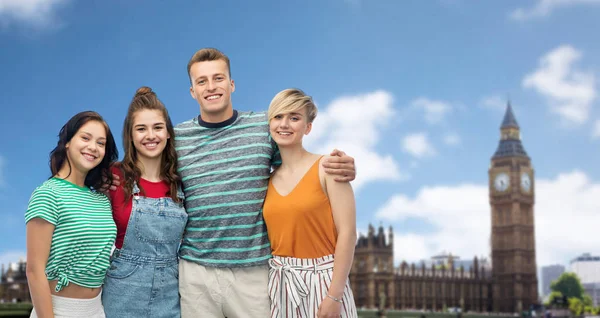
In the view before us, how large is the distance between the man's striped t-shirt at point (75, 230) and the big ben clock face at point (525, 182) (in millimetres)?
57822

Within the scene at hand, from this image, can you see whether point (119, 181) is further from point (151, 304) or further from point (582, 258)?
point (582, 258)

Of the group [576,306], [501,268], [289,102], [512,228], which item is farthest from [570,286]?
[289,102]

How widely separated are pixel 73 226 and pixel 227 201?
0.63 m

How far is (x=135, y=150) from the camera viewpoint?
124 inches

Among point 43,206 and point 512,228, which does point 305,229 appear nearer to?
point 43,206

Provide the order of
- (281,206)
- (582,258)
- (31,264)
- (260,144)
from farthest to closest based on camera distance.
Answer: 1. (582,258)
2. (260,144)
3. (281,206)
4. (31,264)

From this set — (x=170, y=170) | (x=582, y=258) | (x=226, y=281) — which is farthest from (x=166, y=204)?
(x=582, y=258)

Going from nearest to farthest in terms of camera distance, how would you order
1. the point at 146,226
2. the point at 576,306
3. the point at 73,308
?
the point at 73,308 → the point at 146,226 → the point at 576,306

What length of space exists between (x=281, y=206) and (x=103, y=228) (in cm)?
71

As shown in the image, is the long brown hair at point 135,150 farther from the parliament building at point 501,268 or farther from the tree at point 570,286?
the tree at point 570,286

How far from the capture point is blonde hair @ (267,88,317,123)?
116 inches

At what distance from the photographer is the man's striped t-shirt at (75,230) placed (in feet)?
9.11

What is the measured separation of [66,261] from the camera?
2.84 m

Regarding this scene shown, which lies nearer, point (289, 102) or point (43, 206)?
point (43, 206)
